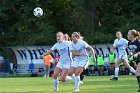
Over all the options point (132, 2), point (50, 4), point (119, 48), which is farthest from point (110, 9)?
point (119, 48)

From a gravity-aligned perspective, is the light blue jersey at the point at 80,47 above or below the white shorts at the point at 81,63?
above

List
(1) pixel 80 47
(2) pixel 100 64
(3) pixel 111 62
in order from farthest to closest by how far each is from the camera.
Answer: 1. (2) pixel 100 64
2. (3) pixel 111 62
3. (1) pixel 80 47

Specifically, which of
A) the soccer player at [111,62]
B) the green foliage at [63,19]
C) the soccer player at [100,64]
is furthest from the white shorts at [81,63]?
the green foliage at [63,19]

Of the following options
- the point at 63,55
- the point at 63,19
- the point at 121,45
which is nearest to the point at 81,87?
the point at 63,55

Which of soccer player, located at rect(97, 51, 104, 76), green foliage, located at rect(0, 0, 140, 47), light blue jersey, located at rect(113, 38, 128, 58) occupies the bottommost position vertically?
soccer player, located at rect(97, 51, 104, 76)

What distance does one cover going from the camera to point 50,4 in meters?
56.7

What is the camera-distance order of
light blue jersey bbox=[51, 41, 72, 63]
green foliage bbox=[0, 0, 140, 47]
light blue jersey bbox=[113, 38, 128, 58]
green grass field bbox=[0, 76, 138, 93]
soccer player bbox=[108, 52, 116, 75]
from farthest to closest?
green foliage bbox=[0, 0, 140, 47]
soccer player bbox=[108, 52, 116, 75]
light blue jersey bbox=[113, 38, 128, 58]
light blue jersey bbox=[51, 41, 72, 63]
green grass field bbox=[0, 76, 138, 93]

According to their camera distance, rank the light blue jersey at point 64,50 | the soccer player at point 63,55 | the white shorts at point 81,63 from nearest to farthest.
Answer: the white shorts at point 81,63
the soccer player at point 63,55
the light blue jersey at point 64,50

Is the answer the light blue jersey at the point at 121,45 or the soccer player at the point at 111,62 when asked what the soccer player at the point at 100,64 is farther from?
the light blue jersey at the point at 121,45

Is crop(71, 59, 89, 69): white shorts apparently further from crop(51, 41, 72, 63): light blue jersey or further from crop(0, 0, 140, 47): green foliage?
crop(0, 0, 140, 47): green foliage

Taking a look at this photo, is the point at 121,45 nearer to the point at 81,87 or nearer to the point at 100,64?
the point at 81,87

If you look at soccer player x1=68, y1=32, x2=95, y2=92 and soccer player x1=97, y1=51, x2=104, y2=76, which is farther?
soccer player x1=97, y1=51, x2=104, y2=76

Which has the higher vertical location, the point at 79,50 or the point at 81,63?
the point at 79,50

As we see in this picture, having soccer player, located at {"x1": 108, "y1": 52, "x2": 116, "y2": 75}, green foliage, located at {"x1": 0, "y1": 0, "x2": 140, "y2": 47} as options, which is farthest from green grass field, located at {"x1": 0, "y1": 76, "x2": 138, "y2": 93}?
green foliage, located at {"x1": 0, "y1": 0, "x2": 140, "y2": 47}
